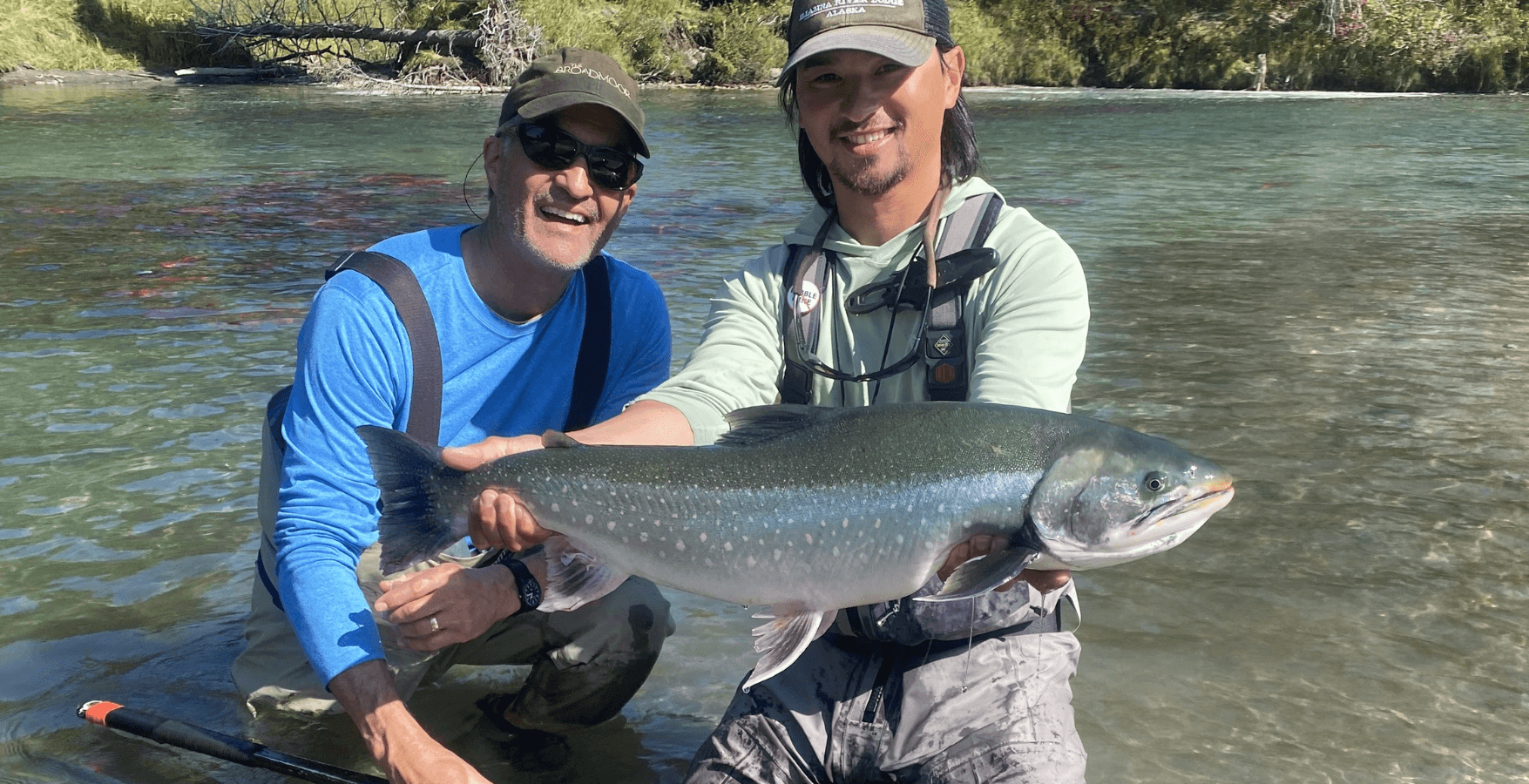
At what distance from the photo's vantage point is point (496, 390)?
384 centimetres

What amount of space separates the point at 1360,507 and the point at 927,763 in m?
3.76

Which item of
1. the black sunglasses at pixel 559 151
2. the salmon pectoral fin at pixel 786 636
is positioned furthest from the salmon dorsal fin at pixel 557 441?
the black sunglasses at pixel 559 151

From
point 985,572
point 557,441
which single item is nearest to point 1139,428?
point 985,572

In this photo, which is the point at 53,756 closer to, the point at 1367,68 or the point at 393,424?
the point at 393,424

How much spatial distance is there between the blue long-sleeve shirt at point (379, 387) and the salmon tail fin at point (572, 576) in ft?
1.71

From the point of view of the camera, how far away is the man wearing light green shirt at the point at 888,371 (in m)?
3.02

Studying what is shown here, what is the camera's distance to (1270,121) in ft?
89.4

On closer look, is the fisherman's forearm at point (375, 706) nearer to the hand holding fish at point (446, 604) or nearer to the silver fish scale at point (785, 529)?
the hand holding fish at point (446, 604)

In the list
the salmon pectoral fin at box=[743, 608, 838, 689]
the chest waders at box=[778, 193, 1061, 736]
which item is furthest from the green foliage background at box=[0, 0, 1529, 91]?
the salmon pectoral fin at box=[743, 608, 838, 689]

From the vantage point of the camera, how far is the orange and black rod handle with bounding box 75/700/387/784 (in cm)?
343

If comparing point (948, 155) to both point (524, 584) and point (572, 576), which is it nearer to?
point (572, 576)

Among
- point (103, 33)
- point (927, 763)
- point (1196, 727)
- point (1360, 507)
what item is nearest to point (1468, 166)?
point (1360, 507)

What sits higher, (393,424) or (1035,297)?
(1035,297)

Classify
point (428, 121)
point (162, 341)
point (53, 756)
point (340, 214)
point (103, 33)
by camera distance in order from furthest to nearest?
→ point (103, 33) < point (428, 121) < point (340, 214) < point (162, 341) < point (53, 756)
